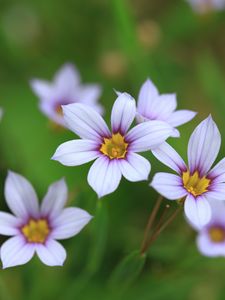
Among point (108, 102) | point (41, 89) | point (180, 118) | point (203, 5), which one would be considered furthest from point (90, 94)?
point (203, 5)

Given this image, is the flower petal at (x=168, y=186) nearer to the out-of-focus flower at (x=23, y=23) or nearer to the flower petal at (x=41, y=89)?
the flower petal at (x=41, y=89)

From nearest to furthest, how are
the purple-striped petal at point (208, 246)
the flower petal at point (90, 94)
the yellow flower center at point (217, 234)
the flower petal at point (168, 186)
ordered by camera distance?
the flower petal at point (168, 186) < the purple-striped petal at point (208, 246) < the yellow flower center at point (217, 234) < the flower petal at point (90, 94)

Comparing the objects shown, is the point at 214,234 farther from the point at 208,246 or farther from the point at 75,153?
the point at 75,153

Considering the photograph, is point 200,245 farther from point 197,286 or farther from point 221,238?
point 197,286

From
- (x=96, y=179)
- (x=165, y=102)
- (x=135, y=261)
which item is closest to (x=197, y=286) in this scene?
(x=135, y=261)

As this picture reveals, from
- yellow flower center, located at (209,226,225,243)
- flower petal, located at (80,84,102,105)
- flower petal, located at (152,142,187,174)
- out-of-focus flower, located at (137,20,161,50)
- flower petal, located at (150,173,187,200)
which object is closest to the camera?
flower petal, located at (150,173,187,200)

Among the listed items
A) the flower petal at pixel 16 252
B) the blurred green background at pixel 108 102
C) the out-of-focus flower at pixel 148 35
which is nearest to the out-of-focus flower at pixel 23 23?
the blurred green background at pixel 108 102

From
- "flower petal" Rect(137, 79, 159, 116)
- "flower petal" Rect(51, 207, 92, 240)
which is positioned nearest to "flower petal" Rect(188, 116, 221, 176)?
"flower petal" Rect(137, 79, 159, 116)

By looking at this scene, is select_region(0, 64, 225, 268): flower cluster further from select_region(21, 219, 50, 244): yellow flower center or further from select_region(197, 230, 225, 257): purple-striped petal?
select_region(197, 230, 225, 257): purple-striped petal
